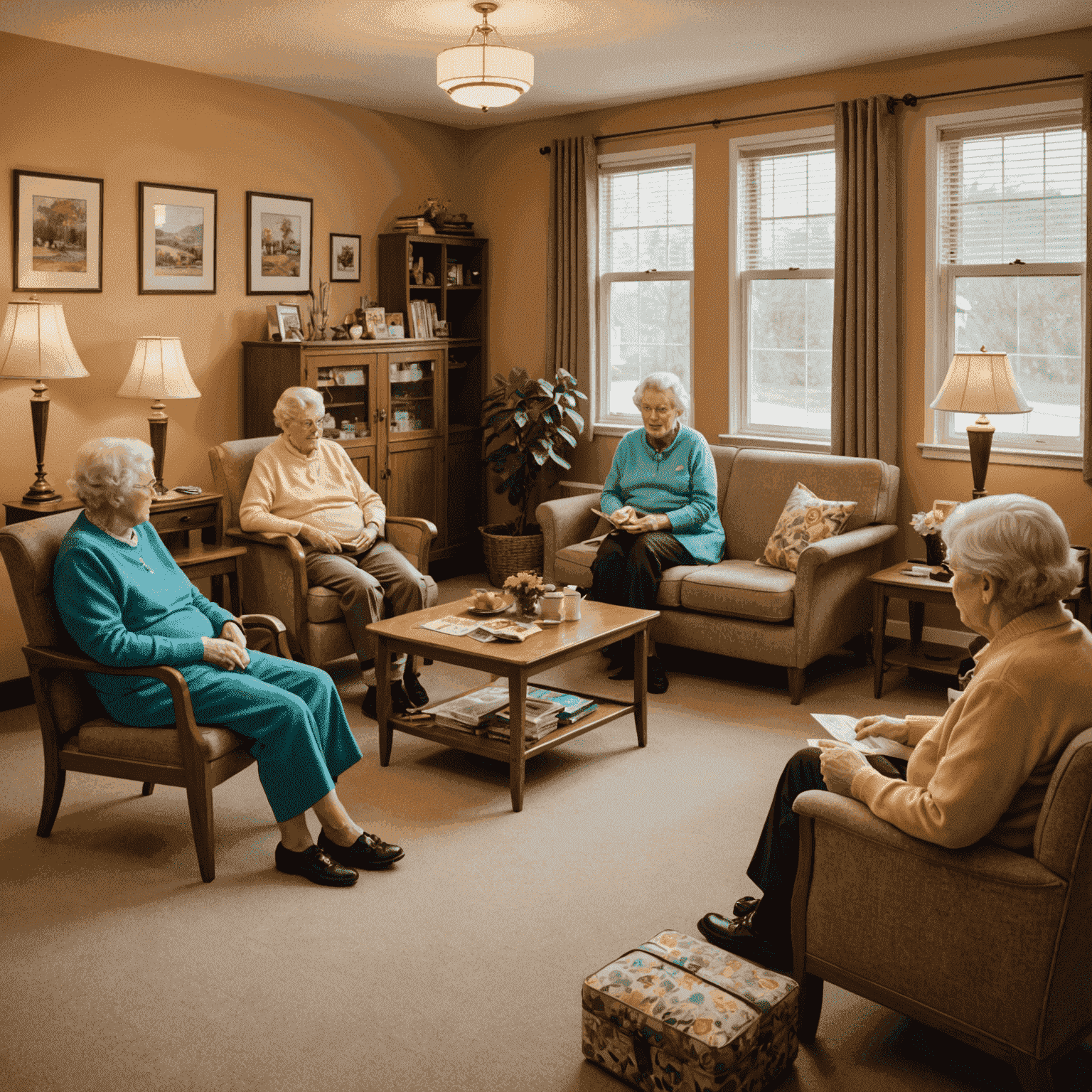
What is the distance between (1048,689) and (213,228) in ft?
15.7

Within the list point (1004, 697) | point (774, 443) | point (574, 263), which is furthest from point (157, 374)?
point (1004, 697)

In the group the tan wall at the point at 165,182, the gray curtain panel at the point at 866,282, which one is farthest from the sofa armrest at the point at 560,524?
the tan wall at the point at 165,182

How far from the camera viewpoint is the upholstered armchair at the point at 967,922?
1919 millimetres

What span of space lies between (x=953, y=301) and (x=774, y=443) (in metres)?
1.12

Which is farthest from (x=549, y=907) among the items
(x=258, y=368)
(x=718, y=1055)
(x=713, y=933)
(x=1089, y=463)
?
(x=258, y=368)

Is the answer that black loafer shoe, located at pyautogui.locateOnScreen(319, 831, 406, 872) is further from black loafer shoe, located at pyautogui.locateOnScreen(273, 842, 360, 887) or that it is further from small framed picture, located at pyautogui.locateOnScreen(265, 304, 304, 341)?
small framed picture, located at pyautogui.locateOnScreen(265, 304, 304, 341)

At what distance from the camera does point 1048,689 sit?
1911 mm

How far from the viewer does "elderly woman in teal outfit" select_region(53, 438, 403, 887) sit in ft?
10.00

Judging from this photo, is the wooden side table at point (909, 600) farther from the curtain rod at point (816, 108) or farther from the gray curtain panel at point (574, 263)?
the gray curtain panel at point (574, 263)

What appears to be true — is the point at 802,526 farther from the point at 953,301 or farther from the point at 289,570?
the point at 289,570

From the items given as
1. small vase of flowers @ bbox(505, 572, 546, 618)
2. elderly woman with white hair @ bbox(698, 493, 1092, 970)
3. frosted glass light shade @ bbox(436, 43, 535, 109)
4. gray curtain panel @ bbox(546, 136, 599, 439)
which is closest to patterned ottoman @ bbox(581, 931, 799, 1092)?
elderly woman with white hair @ bbox(698, 493, 1092, 970)

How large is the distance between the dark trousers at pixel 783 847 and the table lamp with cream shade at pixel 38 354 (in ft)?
11.0

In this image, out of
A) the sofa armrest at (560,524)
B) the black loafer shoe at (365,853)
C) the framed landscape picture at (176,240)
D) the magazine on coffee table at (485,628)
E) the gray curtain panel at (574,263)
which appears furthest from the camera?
the gray curtain panel at (574,263)

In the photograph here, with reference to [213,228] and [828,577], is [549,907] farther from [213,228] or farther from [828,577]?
[213,228]
